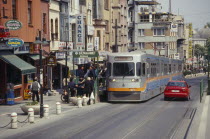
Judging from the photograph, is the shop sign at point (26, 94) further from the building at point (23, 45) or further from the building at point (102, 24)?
the building at point (102, 24)

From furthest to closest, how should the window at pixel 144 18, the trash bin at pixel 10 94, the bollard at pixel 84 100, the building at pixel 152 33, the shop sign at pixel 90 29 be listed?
the window at pixel 144 18
the building at pixel 152 33
the shop sign at pixel 90 29
the bollard at pixel 84 100
the trash bin at pixel 10 94

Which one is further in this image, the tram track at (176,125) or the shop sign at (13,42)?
the shop sign at (13,42)

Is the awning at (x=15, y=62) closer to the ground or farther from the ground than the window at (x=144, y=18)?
closer to the ground

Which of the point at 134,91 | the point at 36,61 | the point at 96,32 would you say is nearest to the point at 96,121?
the point at 134,91

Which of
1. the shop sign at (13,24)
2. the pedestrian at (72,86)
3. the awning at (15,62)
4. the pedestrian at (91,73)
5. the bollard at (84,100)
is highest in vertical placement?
the shop sign at (13,24)

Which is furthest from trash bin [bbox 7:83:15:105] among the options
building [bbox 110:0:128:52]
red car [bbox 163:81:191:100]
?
building [bbox 110:0:128:52]

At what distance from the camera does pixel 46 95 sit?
4191 cm

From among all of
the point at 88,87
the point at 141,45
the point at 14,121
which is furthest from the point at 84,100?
the point at 141,45

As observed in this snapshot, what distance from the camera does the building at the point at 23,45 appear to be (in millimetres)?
32250

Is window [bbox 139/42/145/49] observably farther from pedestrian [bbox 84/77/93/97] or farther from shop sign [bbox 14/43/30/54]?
pedestrian [bbox 84/77/93/97]

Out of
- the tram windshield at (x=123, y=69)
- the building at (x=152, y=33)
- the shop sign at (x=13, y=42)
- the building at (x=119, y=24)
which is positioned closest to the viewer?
the shop sign at (x=13, y=42)

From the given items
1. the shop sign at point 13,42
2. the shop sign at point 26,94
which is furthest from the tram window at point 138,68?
the shop sign at point 26,94

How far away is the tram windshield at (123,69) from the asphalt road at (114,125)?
163 inches

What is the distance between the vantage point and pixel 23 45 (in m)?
36.3
